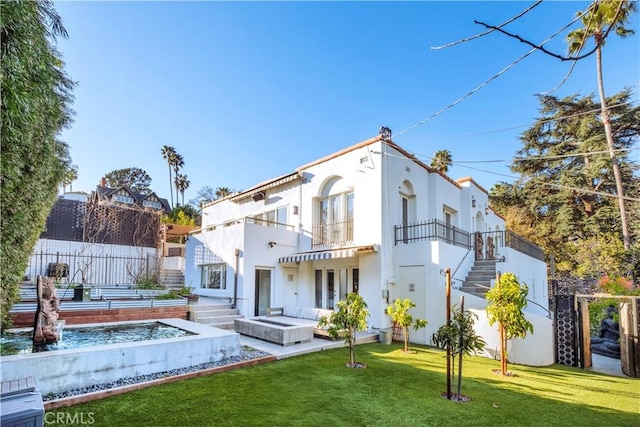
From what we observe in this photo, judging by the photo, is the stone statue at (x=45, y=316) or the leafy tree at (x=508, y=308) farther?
the leafy tree at (x=508, y=308)

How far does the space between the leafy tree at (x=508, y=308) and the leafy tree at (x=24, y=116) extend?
1411 cm

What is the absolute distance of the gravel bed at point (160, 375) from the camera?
8.56 metres

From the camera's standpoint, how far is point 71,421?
7125 mm

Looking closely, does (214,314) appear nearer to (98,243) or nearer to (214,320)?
(214,320)

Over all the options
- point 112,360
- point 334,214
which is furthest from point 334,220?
point 112,360

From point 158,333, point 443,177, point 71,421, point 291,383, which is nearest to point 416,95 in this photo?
point 443,177

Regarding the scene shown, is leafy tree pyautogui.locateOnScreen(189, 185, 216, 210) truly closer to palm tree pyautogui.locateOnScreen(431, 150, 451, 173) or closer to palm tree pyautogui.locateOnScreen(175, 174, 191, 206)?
palm tree pyautogui.locateOnScreen(175, 174, 191, 206)

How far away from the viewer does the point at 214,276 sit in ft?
79.7

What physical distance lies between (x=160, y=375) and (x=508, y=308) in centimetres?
1193

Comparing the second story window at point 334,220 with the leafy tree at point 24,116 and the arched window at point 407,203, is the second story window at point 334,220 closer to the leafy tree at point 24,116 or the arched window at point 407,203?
the arched window at point 407,203

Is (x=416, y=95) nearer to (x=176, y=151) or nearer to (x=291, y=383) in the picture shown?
(x=291, y=383)

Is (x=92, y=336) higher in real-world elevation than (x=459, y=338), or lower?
lower

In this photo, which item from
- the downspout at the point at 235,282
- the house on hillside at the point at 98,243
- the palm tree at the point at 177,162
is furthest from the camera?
the palm tree at the point at 177,162

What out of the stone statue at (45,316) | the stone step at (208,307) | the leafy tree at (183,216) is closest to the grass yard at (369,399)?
the stone statue at (45,316)
